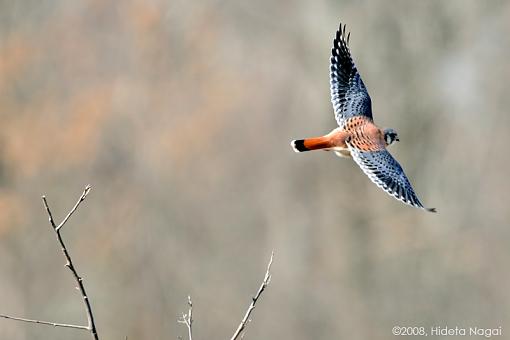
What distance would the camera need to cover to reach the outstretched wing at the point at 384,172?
286 cm

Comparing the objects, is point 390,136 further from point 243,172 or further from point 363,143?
point 243,172

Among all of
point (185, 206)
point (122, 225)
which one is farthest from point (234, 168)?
point (122, 225)

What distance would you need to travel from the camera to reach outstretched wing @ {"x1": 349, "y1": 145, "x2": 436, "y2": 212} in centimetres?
286

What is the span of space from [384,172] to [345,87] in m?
0.46

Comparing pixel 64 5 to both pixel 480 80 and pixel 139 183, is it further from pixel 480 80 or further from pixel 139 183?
pixel 480 80

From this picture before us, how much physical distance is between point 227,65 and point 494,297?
4515 millimetres

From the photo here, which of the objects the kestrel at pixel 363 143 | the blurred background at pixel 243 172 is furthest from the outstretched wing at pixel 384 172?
the blurred background at pixel 243 172

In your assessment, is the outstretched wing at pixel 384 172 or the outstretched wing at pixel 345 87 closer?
the outstretched wing at pixel 384 172

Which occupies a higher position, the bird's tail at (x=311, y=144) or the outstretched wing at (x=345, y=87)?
the outstretched wing at (x=345, y=87)

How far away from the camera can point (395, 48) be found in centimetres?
1030

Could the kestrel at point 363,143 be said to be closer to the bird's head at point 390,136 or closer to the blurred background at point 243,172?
the bird's head at point 390,136

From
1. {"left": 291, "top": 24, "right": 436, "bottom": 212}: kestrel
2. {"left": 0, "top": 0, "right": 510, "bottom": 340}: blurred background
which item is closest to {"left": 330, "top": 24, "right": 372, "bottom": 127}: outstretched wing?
{"left": 291, "top": 24, "right": 436, "bottom": 212}: kestrel

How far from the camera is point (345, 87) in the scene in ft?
10.9

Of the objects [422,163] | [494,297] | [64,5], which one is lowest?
[494,297]
